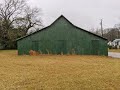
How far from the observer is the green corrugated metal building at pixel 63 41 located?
3359cm

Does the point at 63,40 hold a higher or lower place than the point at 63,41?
higher

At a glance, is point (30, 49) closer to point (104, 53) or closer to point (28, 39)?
point (28, 39)

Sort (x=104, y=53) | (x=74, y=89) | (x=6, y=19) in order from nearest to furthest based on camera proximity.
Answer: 1. (x=74, y=89)
2. (x=104, y=53)
3. (x=6, y=19)

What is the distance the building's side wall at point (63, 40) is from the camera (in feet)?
110

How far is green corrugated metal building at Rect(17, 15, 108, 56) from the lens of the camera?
110 feet

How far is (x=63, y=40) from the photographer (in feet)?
111

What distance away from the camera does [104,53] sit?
33344 millimetres

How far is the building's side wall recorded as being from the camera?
1324 inches

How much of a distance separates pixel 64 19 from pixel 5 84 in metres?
24.6

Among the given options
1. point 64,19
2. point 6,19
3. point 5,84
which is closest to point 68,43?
point 64,19

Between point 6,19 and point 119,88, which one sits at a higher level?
point 6,19

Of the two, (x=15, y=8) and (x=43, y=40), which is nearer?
A: (x=43, y=40)

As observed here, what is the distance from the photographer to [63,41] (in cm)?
3391

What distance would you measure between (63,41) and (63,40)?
138mm
